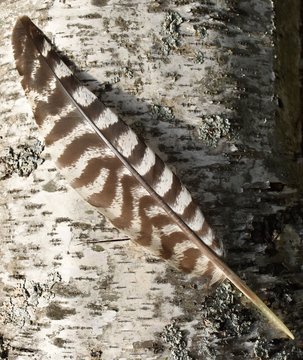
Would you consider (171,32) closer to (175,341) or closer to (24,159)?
(24,159)

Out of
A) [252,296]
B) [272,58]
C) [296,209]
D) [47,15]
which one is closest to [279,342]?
[252,296]

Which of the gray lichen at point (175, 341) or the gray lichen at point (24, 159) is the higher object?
the gray lichen at point (24, 159)

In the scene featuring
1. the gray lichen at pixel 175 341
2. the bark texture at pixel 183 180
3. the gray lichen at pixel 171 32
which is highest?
the gray lichen at pixel 171 32

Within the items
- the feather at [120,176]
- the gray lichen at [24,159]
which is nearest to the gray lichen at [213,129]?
the feather at [120,176]

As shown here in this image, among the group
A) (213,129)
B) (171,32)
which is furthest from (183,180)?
(171,32)

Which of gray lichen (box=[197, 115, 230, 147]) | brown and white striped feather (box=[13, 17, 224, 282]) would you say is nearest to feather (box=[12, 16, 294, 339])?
brown and white striped feather (box=[13, 17, 224, 282])

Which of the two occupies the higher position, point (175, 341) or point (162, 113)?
point (162, 113)

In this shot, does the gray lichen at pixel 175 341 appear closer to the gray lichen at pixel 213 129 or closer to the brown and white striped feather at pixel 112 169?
the brown and white striped feather at pixel 112 169
